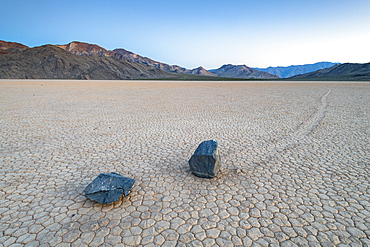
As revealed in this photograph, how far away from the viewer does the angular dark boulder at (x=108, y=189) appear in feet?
11.6

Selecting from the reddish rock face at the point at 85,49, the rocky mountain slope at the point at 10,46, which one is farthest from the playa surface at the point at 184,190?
the rocky mountain slope at the point at 10,46

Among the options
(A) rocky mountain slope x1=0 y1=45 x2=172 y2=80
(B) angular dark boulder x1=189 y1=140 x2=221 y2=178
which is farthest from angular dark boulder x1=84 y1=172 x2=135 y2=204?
(A) rocky mountain slope x1=0 y1=45 x2=172 y2=80

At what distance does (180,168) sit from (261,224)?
232 cm

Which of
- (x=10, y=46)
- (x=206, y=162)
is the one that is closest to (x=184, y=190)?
(x=206, y=162)

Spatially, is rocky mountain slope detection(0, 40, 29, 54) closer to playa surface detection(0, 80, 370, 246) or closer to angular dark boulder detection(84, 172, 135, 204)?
playa surface detection(0, 80, 370, 246)

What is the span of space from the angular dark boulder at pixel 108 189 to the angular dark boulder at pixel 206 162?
58.9 inches

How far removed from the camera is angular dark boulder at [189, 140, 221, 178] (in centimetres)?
447

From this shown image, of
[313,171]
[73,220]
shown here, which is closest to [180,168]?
[73,220]

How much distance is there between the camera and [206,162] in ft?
14.8

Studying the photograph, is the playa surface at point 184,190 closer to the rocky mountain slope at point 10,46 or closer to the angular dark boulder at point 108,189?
the angular dark boulder at point 108,189

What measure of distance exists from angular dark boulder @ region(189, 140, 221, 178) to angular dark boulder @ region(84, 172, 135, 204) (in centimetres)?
150

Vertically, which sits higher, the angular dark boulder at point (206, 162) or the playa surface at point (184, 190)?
the angular dark boulder at point (206, 162)

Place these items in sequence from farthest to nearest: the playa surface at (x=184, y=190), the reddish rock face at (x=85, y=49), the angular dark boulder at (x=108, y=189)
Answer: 1. the reddish rock face at (x=85, y=49)
2. the angular dark boulder at (x=108, y=189)
3. the playa surface at (x=184, y=190)

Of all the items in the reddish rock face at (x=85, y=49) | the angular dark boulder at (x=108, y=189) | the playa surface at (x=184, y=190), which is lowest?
the playa surface at (x=184, y=190)
